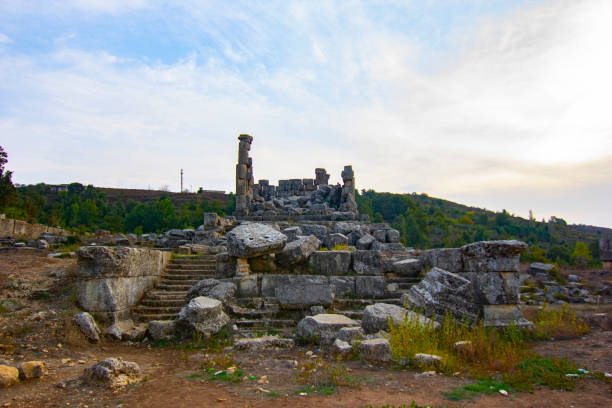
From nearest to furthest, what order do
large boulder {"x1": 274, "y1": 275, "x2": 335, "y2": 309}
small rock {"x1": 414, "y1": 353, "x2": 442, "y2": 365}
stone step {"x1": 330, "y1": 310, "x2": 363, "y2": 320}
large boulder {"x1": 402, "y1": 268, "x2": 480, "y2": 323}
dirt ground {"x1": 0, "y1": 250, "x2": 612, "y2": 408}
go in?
dirt ground {"x1": 0, "y1": 250, "x2": 612, "y2": 408} < small rock {"x1": 414, "y1": 353, "x2": 442, "y2": 365} < large boulder {"x1": 402, "y1": 268, "x2": 480, "y2": 323} < stone step {"x1": 330, "y1": 310, "x2": 363, "y2": 320} < large boulder {"x1": 274, "y1": 275, "x2": 335, "y2": 309}

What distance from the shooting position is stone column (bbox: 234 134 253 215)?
21678mm

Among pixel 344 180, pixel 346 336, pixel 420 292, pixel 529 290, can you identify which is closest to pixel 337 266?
pixel 420 292

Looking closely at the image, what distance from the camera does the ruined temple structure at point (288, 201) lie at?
1891cm

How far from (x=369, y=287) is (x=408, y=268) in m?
1.43

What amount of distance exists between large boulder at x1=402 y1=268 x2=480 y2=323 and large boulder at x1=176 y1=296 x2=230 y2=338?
11.2 feet

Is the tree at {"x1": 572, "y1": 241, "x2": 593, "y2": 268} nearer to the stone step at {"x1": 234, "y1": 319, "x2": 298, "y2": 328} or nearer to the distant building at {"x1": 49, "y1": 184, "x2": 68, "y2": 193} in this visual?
the stone step at {"x1": 234, "y1": 319, "x2": 298, "y2": 328}

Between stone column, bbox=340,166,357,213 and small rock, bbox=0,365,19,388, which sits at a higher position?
stone column, bbox=340,166,357,213

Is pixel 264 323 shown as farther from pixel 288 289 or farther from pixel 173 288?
pixel 173 288

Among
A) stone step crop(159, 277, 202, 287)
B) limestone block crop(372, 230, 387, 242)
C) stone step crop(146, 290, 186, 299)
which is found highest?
limestone block crop(372, 230, 387, 242)

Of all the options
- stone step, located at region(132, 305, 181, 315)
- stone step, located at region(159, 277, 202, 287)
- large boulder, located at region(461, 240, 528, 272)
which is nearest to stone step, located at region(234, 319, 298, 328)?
stone step, located at region(132, 305, 181, 315)

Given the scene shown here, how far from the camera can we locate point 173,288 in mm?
9484

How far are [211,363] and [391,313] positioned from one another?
122 inches

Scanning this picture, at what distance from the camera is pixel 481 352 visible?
576cm

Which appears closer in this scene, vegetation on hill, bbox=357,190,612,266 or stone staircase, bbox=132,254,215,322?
stone staircase, bbox=132,254,215,322
